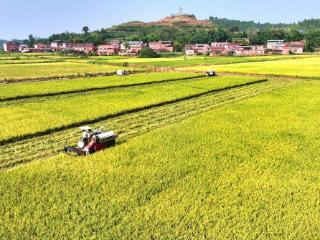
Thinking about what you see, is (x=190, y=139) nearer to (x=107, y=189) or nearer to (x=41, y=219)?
(x=107, y=189)

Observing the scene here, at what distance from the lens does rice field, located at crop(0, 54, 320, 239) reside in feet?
29.6

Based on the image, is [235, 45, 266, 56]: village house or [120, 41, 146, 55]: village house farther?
[120, 41, 146, 55]: village house

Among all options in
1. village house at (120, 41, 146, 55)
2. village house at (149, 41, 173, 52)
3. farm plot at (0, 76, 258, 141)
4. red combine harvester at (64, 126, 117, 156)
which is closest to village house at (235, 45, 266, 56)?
village house at (149, 41, 173, 52)

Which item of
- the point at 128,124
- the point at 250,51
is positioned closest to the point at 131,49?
the point at 250,51

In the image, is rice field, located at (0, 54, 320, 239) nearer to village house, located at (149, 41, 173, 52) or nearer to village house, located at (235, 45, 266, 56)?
village house, located at (235, 45, 266, 56)

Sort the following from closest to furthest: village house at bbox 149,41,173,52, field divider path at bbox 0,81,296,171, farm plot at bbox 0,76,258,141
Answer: field divider path at bbox 0,81,296,171 → farm plot at bbox 0,76,258,141 → village house at bbox 149,41,173,52

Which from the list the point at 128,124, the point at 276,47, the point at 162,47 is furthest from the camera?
the point at 162,47

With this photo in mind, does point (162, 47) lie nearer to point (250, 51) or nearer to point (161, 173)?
point (250, 51)

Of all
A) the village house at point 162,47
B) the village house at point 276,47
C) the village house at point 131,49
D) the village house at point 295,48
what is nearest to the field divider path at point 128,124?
the village house at point 131,49

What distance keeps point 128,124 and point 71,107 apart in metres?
4.96

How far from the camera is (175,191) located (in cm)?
1085

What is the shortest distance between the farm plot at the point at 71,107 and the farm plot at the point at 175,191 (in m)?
4.71

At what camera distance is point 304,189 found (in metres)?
11.1

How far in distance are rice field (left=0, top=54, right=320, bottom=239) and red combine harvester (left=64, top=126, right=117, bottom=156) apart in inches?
17.2
